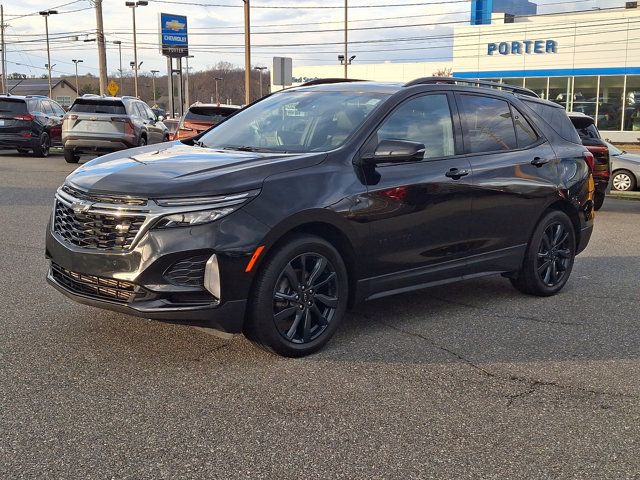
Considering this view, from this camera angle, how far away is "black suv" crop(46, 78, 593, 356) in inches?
166

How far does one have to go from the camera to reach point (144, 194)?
4.21m

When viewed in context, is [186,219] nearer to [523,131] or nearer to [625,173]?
[523,131]

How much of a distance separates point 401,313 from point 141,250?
8.01 ft

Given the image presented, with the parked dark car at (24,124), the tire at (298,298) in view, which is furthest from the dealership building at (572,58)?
the tire at (298,298)

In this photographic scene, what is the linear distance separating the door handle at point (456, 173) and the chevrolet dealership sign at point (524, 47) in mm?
40322

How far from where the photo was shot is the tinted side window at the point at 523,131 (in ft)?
20.9

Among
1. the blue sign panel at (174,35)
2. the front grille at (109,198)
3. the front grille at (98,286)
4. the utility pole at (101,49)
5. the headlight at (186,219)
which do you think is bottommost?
the front grille at (98,286)

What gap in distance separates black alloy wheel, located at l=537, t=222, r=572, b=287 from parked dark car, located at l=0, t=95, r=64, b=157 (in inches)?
732

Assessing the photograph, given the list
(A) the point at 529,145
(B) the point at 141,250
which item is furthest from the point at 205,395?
(A) the point at 529,145

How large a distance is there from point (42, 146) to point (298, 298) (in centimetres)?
1980

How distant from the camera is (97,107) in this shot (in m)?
18.9

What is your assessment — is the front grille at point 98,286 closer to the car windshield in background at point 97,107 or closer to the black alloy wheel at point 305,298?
the black alloy wheel at point 305,298

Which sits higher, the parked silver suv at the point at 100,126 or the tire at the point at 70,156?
the parked silver suv at the point at 100,126

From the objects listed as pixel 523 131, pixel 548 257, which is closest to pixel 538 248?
pixel 548 257
